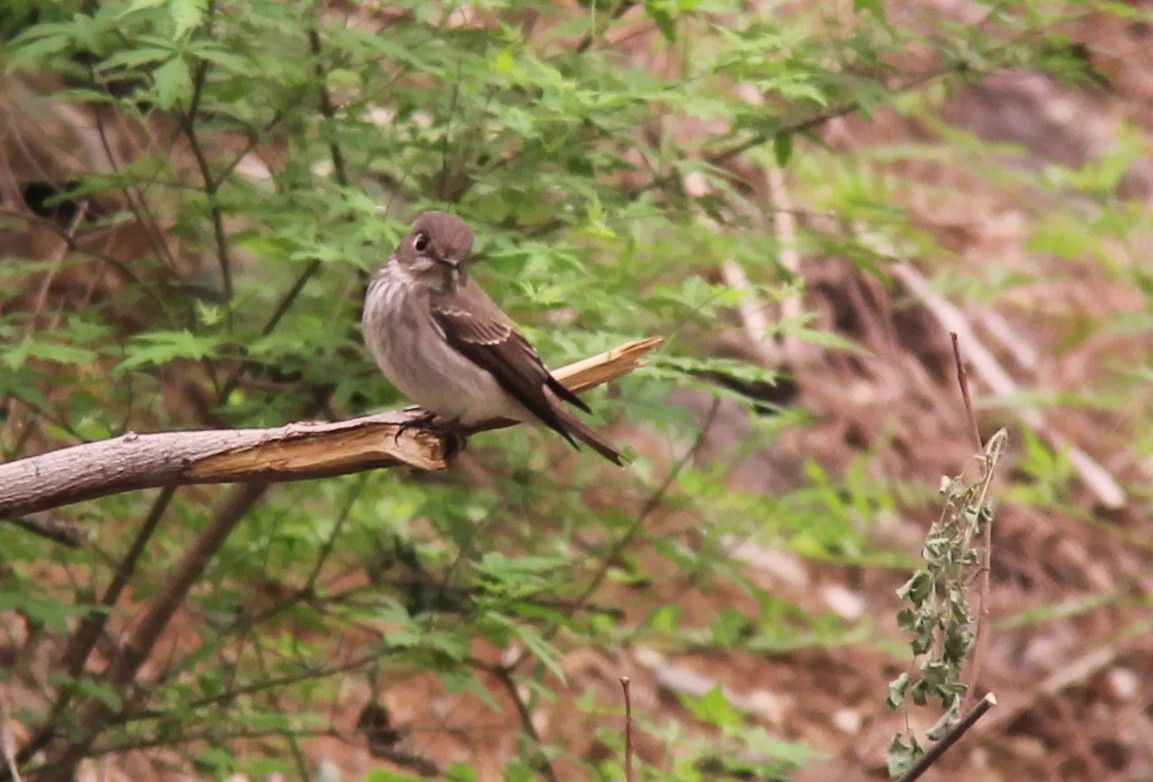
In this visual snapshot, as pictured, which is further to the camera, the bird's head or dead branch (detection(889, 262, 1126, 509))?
dead branch (detection(889, 262, 1126, 509))

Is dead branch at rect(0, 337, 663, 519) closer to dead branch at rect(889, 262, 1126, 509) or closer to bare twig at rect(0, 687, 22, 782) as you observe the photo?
bare twig at rect(0, 687, 22, 782)

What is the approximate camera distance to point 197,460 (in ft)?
10.0

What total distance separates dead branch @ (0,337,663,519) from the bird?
1.76ft

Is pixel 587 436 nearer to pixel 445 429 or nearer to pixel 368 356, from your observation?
pixel 445 429

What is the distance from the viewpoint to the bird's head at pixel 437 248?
12.2 ft

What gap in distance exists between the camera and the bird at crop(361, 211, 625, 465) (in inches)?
145

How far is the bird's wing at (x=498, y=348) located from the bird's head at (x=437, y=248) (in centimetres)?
7

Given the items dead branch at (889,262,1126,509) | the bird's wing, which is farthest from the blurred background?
dead branch at (889,262,1126,509)

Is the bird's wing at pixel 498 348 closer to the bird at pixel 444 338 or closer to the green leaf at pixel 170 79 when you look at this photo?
the bird at pixel 444 338

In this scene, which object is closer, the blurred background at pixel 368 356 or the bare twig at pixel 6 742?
the blurred background at pixel 368 356

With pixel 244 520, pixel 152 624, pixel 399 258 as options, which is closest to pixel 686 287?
pixel 399 258

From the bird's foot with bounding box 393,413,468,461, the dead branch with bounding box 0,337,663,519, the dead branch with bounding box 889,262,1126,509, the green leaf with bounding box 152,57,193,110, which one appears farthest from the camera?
the dead branch with bounding box 889,262,1126,509

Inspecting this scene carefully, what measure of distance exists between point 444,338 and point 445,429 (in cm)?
29

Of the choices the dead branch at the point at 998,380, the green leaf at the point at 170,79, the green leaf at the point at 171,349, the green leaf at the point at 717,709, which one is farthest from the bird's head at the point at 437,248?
Answer: the dead branch at the point at 998,380
